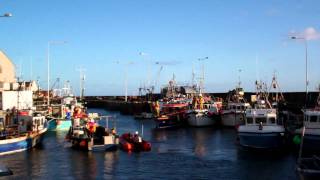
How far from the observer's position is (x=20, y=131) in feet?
177

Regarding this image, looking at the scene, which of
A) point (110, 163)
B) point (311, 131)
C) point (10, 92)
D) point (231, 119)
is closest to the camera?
point (110, 163)

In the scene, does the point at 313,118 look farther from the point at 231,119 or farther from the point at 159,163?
the point at 231,119

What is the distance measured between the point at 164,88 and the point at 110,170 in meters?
107

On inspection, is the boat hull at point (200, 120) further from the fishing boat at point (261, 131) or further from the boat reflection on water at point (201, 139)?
the fishing boat at point (261, 131)

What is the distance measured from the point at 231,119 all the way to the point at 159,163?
4272cm

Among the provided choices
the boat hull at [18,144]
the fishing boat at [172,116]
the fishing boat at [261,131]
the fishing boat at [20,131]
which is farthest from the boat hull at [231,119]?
the boat hull at [18,144]

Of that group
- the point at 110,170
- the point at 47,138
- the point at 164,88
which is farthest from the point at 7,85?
the point at 164,88

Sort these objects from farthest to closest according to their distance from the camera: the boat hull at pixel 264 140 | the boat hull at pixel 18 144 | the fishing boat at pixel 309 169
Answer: the boat hull at pixel 18 144 < the boat hull at pixel 264 140 < the fishing boat at pixel 309 169

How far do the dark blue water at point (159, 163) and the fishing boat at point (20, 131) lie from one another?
1.04 metres

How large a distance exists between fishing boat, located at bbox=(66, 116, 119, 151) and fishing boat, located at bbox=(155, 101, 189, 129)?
29.3 m

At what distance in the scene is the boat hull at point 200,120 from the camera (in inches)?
3374

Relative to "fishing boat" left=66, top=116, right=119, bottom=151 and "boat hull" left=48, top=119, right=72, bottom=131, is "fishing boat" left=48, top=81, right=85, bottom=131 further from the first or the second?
"fishing boat" left=66, top=116, right=119, bottom=151

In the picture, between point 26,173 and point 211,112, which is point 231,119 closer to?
point 211,112

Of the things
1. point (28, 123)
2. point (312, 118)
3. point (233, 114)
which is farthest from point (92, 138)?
point (233, 114)
